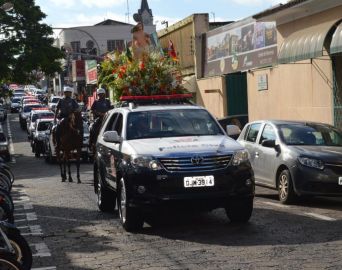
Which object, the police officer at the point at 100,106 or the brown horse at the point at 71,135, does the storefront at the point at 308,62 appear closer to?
the police officer at the point at 100,106

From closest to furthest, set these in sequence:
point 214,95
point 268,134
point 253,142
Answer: point 268,134
point 253,142
point 214,95

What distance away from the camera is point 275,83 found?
26.2 m

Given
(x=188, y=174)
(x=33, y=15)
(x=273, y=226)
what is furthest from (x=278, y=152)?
(x=33, y=15)

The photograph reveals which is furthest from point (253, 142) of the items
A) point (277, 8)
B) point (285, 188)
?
point (277, 8)

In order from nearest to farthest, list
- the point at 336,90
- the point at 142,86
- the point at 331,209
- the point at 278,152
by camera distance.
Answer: the point at 331,209
the point at 278,152
the point at 142,86
the point at 336,90

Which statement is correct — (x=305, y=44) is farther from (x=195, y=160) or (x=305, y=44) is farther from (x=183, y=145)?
(x=195, y=160)

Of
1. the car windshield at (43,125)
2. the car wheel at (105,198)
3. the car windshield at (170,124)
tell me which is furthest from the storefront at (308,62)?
the car windshield at (43,125)

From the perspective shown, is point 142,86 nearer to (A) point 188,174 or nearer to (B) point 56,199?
(B) point 56,199

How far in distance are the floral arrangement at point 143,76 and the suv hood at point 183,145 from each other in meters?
6.38

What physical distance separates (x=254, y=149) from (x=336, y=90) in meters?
7.10

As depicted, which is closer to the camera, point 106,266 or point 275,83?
point 106,266

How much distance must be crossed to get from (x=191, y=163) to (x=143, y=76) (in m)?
7.75

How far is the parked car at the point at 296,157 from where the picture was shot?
1253cm

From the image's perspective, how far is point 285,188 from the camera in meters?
13.2
